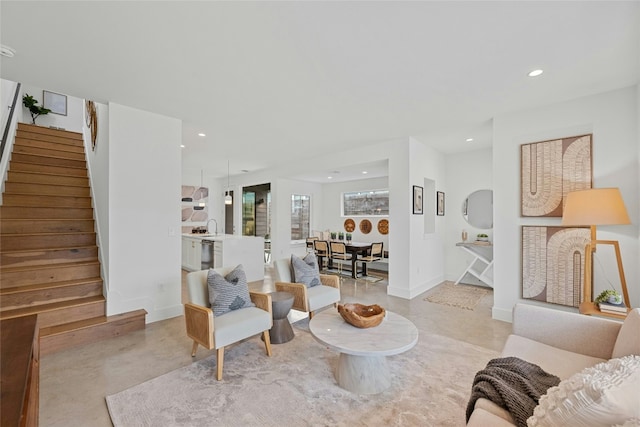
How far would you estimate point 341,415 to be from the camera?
5.92 ft

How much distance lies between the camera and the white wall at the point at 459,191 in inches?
207

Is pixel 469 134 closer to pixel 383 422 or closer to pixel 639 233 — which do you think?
pixel 639 233

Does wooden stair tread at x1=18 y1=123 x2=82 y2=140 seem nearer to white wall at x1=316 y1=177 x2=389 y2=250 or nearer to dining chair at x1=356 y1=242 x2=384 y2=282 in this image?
white wall at x1=316 y1=177 x2=389 y2=250

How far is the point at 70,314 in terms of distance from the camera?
295 centimetres

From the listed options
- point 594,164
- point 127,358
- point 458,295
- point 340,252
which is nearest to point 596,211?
point 594,164

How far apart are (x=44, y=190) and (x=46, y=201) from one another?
0.26 metres

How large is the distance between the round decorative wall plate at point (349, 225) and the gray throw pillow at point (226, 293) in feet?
17.6

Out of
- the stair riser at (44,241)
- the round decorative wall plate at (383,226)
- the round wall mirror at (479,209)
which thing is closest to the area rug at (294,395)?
the stair riser at (44,241)

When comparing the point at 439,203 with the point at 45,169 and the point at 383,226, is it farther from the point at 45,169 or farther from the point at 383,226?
the point at 45,169

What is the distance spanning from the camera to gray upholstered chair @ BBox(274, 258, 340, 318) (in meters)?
3.13

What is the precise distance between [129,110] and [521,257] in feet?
16.7

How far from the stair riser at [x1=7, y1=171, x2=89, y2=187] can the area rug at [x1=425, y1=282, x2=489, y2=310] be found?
19.2ft

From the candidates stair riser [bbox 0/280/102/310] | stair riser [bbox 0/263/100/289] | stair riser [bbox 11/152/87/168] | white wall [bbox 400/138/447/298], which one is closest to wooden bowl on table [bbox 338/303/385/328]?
white wall [bbox 400/138/447/298]

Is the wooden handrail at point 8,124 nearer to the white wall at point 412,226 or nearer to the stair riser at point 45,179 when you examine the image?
the stair riser at point 45,179
